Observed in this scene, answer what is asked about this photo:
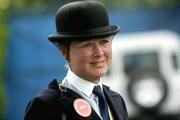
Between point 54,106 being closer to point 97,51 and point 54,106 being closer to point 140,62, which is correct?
point 97,51

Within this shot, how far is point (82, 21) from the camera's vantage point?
13.8 ft

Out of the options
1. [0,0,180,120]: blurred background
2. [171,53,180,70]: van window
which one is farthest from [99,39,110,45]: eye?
[171,53,180,70]: van window

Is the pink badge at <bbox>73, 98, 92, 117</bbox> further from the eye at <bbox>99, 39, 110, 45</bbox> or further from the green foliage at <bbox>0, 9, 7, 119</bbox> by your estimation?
the green foliage at <bbox>0, 9, 7, 119</bbox>

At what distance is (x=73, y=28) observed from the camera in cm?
421

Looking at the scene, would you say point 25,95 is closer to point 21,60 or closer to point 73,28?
point 21,60

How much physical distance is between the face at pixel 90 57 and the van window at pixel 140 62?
398 inches

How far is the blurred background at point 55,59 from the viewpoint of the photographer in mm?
14062

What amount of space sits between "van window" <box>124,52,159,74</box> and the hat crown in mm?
10108

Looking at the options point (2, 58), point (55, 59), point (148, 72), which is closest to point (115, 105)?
point (148, 72)

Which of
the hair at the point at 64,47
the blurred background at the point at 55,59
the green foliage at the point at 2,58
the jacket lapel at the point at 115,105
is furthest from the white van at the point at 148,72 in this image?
the hair at the point at 64,47

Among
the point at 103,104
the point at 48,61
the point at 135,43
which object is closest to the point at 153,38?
the point at 135,43

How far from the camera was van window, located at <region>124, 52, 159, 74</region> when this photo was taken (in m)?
14.4

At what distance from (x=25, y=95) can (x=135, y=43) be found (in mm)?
1998

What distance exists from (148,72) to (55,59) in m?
1.49
